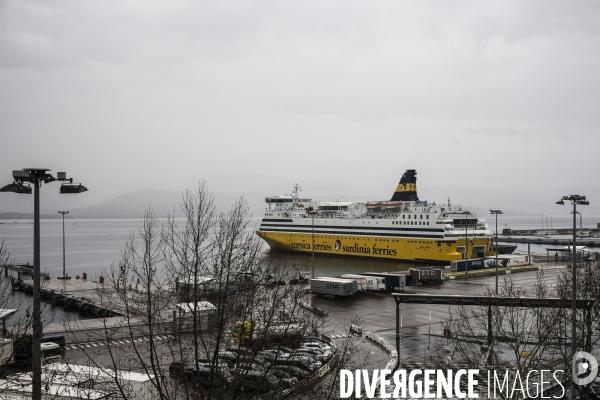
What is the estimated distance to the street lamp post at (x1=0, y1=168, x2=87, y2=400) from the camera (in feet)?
16.8

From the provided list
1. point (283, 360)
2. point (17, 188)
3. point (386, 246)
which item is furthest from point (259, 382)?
point (386, 246)

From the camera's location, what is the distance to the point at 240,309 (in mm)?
6547

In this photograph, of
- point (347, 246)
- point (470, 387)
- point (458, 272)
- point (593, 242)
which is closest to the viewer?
point (470, 387)

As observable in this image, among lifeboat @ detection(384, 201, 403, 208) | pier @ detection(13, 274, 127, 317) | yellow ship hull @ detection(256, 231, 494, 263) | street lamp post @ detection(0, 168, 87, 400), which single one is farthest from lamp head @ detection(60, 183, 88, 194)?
lifeboat @ detection(384, 201, 403, 208)

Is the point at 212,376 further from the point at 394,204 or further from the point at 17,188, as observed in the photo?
the point at 394,204

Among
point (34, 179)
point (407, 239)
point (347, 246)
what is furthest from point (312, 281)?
point (347, 246)

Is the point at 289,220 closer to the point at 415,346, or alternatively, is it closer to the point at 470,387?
the point at 415,346

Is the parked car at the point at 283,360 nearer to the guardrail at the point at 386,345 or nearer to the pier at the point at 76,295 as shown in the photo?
the guardrail at the point at 386,345

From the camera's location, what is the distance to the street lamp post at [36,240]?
16.8ft

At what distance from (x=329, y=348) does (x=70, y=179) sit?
33.1 ft

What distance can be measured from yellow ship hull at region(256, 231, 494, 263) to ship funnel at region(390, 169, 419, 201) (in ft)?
22.8

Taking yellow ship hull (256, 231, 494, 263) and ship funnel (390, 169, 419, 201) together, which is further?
ship funnel (390, 169, 419, 201)

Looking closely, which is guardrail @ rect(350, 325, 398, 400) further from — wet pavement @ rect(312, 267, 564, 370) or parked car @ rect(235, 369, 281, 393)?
parked car @ rect(235, 369, 281, 393)

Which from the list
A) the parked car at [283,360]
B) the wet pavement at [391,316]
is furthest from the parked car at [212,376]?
the wet pavement at [391,316]
